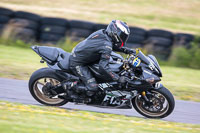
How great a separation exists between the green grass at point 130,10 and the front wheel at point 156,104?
1459 cm

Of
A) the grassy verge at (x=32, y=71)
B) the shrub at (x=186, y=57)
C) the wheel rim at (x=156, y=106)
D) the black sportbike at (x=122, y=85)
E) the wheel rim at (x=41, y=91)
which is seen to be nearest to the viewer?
the black sportbike at (x=122, y=85)

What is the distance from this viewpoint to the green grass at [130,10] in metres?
21.8


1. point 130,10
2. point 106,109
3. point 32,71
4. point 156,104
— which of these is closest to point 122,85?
point 156,104

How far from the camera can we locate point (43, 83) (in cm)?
676

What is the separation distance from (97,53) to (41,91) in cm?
150

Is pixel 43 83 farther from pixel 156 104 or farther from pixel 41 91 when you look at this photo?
pixel 156 104

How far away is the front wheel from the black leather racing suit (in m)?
0.77

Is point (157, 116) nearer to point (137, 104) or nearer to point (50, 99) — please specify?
point (137, 104)

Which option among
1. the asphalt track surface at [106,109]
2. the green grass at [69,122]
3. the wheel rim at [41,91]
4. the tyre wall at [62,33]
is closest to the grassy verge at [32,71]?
the asphalt track surface at [106,109]

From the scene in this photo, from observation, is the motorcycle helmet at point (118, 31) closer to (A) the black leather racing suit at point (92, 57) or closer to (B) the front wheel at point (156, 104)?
(A) the black leather racing suit at point (92, 57)

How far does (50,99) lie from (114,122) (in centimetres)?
178

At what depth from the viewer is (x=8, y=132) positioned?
13.9ft

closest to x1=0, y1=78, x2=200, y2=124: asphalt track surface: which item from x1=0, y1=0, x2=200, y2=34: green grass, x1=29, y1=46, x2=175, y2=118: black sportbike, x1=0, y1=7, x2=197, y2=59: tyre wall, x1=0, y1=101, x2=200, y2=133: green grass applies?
x1=29, y1=46, x2=175, y2=118: black sportbike

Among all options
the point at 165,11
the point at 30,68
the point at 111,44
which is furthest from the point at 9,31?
the point at 165,11
